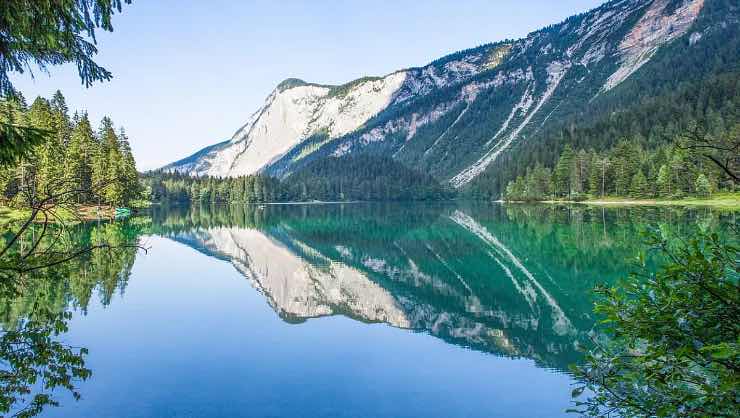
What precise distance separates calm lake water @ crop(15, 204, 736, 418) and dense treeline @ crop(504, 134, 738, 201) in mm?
55552

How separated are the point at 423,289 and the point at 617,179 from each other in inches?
3841

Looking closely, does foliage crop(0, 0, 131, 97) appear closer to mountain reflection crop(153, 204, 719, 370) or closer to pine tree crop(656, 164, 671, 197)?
mountain reflection crop(153, 204, 719, 370)

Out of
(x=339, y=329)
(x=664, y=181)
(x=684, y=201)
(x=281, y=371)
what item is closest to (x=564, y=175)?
(x=664, y=181)

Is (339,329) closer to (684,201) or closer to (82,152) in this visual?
(82,152)

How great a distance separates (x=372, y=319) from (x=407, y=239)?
35649mm

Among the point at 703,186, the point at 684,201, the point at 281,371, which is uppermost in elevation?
the point at 703,186

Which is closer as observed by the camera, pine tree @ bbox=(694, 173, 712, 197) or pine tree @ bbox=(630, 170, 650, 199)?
pine tree @ bbox=(694, 173, 712, 197)

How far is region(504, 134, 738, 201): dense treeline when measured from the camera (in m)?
93.1

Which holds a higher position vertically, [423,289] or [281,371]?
[281,371]

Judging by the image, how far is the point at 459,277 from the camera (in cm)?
3594

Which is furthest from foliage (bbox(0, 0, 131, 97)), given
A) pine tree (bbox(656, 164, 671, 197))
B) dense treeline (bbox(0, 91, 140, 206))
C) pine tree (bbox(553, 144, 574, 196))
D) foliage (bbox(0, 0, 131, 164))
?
pine tree (bbox(553, 144, 574, 196))

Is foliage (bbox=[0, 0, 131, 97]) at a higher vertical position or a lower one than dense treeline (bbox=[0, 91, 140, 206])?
lower

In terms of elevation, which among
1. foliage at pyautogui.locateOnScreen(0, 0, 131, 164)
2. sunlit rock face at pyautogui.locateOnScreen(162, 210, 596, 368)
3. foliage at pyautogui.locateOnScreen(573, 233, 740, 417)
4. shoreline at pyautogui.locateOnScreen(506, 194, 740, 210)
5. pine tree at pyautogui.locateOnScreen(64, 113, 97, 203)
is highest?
pine tree at pyautogui.locateOnScreen(64, 113, 97, 203)

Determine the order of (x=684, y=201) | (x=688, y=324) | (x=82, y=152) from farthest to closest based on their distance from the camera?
(x=684, y=201) < (x=82, y=152) < (x=688, y=324)
